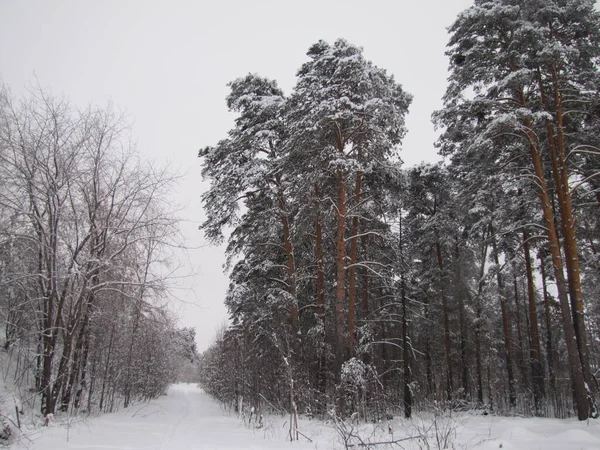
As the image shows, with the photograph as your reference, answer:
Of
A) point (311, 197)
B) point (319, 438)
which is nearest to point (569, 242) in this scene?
point (311, 197)

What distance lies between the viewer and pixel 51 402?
954 centimetres

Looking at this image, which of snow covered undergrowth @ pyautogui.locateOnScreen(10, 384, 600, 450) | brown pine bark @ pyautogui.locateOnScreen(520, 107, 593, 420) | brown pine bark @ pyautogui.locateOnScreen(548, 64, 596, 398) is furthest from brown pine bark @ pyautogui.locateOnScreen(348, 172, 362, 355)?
brown pine bark @ pyautogui.locateOnScreen(548, 64, 596, 398)

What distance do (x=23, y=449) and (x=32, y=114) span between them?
25.2ft

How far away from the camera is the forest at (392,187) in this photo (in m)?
10.1

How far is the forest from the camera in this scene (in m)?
10.1

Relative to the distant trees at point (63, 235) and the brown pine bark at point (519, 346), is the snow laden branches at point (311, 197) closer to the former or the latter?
the distant trees at point (63, 235)

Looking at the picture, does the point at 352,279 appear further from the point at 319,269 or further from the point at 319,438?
the point at 319,438

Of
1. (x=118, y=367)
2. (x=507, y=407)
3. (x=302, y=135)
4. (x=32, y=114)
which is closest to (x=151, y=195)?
(x=32, y=114)

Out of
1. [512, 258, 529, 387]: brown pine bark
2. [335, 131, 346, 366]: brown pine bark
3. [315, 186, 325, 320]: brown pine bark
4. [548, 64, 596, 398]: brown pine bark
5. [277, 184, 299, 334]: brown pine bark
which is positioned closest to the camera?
[548, 64, 596, 398]: brown pine bark

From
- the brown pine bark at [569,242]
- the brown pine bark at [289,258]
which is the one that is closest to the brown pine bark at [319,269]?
Answer: the brown pine bark at [289,258]

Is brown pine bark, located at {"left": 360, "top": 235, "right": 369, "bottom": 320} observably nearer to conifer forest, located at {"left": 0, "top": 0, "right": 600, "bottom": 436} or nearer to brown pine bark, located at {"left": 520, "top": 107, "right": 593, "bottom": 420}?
conifer forest, located at {"left": 0, "top": 0, "right": 600, "bottom": 436}

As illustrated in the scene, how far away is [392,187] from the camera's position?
13.2 meters

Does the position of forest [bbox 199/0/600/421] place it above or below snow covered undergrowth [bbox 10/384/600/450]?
above

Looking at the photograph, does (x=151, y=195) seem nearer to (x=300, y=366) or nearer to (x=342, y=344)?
(x=342, y=344)
